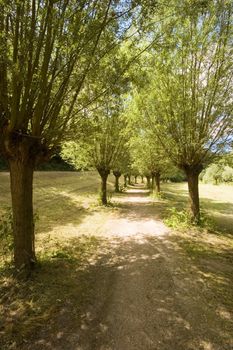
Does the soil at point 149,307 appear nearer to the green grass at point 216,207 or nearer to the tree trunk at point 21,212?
the tree trunk at point 21,212

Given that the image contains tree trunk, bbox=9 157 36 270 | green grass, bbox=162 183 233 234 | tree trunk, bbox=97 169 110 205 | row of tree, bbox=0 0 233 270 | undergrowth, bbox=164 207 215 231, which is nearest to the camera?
row of tree, bbox=0 0 233 270

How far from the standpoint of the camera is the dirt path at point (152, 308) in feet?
13.9

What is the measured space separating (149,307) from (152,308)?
2.7 inches

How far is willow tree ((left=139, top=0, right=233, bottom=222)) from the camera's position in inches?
409

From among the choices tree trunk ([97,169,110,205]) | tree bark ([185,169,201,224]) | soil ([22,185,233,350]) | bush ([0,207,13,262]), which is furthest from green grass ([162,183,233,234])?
bush ([0,207,13,262])

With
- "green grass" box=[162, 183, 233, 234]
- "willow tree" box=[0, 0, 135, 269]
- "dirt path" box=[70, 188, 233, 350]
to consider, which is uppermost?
"willow tree" box=[0, 0, 135, 269]

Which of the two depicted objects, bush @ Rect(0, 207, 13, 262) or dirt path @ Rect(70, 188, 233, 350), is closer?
dirt path @ Rect(70, 188, 233, 350)

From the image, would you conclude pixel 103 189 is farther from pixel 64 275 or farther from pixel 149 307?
pixel 149 307

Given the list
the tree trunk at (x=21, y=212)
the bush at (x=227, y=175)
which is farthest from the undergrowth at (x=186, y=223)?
the bush at (x=227, y=175)

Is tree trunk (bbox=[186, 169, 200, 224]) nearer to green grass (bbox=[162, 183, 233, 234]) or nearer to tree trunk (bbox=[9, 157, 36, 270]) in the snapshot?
green grass (bbox=[162, 183, 233, 234])

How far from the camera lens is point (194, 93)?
1131cm

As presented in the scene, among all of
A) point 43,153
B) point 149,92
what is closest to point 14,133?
point 43,153

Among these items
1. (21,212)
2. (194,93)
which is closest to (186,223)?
(194,93)

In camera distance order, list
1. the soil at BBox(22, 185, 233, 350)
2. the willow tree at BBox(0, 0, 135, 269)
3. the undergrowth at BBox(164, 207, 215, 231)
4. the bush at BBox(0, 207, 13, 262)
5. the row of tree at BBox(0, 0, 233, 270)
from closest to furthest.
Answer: the soil at BBox(22, 185, 233, 350) < the willow tree at BBox(0, 0, 135, 269) < the row of tree at BBox(0, 0, 233, 270) < the bush at BBox(0, 207, 13, 262) < the undergrowth at BBox(164, 207, 215, 231)
